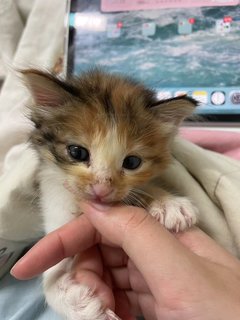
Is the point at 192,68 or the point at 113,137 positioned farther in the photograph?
the point at 192,68

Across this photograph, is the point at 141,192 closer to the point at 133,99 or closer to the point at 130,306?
the point at 133,99

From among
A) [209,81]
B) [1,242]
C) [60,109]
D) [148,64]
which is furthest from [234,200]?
[148,64]

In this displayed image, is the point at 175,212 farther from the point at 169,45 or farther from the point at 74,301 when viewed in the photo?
the point at 169,45

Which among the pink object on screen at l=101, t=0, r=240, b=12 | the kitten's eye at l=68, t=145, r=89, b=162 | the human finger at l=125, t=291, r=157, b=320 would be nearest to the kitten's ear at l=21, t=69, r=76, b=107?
the kitten's eye at l=68, t=145, r=89, b=162

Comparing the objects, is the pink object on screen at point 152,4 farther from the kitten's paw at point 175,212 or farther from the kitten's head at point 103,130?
the kitten's paw at point 175,212

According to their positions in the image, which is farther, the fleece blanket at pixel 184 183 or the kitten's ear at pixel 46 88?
the fleece blanket at pixel 184 183

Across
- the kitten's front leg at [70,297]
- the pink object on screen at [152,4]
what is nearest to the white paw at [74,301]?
the kitten's front leg at [70,297]
